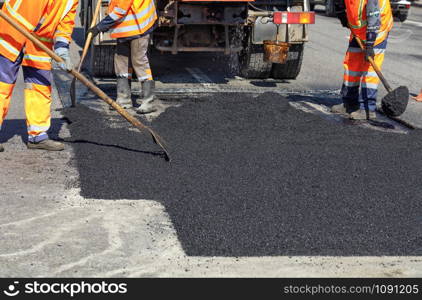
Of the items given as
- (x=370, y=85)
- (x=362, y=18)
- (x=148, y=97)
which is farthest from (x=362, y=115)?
(x=148, y=97)

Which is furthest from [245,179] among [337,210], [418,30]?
[418,30]

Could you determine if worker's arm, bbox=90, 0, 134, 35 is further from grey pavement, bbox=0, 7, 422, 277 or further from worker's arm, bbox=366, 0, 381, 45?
worker's arm, bbox=366, 0, 381, 45

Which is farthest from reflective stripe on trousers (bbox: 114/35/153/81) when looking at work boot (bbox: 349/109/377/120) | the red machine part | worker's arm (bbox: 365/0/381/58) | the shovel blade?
the shovel blade

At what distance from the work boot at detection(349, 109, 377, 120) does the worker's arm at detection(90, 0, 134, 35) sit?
8.54 ft

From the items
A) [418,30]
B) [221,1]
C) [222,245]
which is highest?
[221,1]

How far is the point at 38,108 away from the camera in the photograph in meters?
6.67

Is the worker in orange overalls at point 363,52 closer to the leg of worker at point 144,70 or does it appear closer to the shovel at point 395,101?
the shovel at point 395,101

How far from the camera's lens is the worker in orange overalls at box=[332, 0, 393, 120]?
8008mm

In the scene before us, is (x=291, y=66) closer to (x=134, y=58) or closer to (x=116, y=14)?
(x=134, y=58)

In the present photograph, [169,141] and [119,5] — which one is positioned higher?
[119,5]

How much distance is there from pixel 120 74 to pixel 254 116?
61.0 inches

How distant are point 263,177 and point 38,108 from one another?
205 centimetres

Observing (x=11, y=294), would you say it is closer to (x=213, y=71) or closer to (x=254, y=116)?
(x=254, y=116)

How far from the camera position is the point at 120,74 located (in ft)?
27.7
